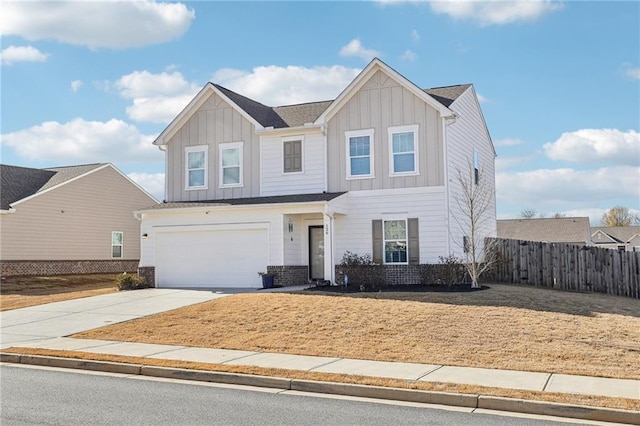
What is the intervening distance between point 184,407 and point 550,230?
57990 millimetres

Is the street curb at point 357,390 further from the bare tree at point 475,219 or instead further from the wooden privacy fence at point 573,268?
the wooden privacy fence at point 573,268

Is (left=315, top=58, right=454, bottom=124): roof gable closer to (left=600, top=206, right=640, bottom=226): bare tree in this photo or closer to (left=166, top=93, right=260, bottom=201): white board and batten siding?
(left=166, top=93, right=260, bottom=201): white board and batten siding

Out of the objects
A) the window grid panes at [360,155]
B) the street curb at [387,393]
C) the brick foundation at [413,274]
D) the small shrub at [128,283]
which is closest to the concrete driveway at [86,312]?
the small shrub at [128,283]

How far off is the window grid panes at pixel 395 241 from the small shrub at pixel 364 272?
64 cm

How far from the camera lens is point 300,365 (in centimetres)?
1126

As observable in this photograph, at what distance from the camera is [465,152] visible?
2489 centimetres

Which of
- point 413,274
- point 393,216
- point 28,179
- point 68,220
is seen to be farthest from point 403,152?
point 28,179

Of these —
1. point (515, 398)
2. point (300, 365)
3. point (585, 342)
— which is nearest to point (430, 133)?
point (585, 342)

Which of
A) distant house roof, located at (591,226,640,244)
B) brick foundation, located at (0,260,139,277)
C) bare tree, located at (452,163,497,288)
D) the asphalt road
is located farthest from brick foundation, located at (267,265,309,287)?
distant house roof, located at (591,226,640,244)

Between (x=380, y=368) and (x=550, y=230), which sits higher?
(x=550, y=230)

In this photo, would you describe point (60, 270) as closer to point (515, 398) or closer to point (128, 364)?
point (128, 364)

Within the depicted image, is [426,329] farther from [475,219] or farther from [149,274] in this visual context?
[149,274]

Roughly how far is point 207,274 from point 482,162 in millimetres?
13176

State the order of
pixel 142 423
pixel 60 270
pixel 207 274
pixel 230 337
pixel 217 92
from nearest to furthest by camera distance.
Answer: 1. pixel 142 423
2. pixel 230 337
3. pixel 207 274
4. pixel 217 92
5. pixel 60 270
